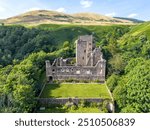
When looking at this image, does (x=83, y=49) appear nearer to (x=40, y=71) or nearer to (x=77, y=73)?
(x=77, y=73)

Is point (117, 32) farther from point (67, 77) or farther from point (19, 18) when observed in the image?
point (67, 77)

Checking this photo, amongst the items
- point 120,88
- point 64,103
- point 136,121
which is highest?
point 136,121

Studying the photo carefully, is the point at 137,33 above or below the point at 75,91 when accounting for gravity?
above

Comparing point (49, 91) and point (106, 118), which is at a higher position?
point (106, 118)

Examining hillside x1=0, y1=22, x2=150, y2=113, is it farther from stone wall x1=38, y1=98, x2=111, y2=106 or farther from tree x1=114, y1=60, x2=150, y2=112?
stone wall x1=38, y1=98, x2=111, y2=106

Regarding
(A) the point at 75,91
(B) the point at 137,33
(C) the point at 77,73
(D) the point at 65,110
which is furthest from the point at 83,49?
(B) the point at 137,33

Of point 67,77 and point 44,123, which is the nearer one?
point 44,123

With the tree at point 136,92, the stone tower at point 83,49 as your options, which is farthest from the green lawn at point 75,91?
the stone tower at point 83,49

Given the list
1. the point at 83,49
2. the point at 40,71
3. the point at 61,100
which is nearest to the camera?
the point at 61,100

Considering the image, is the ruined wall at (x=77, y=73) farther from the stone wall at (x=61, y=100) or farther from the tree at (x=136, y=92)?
the tree at (x=136, y=92)

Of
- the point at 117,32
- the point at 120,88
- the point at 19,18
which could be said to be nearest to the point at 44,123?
the point at 120,88
